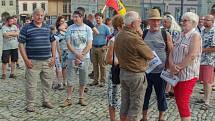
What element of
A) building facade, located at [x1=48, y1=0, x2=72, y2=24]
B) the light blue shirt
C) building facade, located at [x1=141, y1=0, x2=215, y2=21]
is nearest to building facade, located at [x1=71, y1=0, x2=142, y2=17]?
building facade, located at [x1=141, y1=0, x2=215, y2=21]

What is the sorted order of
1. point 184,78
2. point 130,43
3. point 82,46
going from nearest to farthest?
1. point 130,43
2. point 184,78
3. point 82,46

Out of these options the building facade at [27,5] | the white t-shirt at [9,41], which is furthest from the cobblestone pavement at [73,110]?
the building facade at [27,5]

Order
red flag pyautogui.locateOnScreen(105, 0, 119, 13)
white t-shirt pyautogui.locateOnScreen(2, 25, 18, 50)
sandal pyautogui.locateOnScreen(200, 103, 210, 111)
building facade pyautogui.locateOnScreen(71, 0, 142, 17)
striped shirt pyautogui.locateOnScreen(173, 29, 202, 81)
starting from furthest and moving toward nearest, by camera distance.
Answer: building facade pyautogui.locateOnScreen(71, 0, 142, 17), red flag pyautogui.locateOnScreen(105, 0, 119, 13), white t-shirt pyautogui.locateOnScreen(2, 25, 18, 50), sandal pyautogui.locateOnScreen(200, 103, 210, 111), striped shirt pyautogui.locateOnScreen(173, 29, 202, 81)

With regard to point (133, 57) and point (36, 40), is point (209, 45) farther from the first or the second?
point (36, 40)

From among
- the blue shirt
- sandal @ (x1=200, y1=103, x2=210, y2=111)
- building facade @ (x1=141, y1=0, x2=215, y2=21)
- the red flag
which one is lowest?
sandal @ (x1=200, y1=103, x2=210, y2=111)

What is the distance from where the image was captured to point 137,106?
5625 millimetres

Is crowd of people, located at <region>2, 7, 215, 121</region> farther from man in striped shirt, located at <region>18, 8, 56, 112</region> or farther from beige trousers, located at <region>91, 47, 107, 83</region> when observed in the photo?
beige trousers, located at <region>91, 47, 107, 83</region>

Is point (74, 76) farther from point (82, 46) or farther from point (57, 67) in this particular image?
point (57, 67)

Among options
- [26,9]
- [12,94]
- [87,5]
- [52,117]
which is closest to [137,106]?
[52,117]

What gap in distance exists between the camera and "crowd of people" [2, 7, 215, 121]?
18.1ft

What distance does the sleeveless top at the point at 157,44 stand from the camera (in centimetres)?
639

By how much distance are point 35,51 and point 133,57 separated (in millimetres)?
2571

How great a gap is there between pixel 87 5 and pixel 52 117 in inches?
2426

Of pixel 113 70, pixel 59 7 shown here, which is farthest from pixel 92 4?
pixel 113 70
